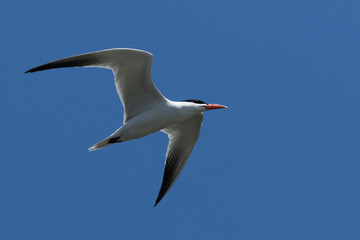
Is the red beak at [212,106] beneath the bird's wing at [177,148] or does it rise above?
above

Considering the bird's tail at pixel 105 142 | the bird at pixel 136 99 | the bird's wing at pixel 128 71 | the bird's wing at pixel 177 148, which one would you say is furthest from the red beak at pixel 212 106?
the bird's tail at pixel 105 142

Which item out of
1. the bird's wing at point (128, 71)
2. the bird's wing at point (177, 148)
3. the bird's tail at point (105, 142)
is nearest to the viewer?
the bird's wing at point (128, 71)

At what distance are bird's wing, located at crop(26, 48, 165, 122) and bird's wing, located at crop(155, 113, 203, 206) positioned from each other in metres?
1.09

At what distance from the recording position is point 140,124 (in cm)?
961

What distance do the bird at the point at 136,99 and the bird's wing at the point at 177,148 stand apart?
225 mm

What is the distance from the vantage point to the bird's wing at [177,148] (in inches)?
418

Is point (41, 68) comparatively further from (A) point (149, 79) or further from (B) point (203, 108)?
(B) point (203, 108)

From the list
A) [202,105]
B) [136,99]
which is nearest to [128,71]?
[136,99]

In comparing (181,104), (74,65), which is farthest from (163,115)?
(74,65)

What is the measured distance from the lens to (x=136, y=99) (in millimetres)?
9805

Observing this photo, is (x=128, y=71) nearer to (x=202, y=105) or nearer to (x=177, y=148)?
(x=202, y=105)

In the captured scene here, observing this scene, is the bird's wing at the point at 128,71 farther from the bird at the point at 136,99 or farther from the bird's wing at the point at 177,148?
the bird's wing at the point at 177,148

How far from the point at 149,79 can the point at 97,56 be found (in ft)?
3.15

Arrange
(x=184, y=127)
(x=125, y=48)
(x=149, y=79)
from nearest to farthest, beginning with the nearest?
(x=125, y=48) → (x=149, y=79) → (x=184, y=127)
